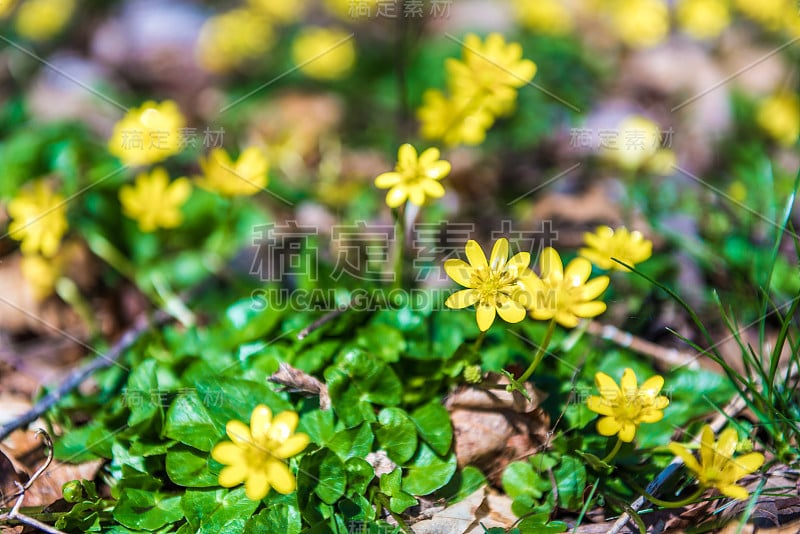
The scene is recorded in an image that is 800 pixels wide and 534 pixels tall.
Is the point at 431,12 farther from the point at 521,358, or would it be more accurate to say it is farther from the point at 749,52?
the point at 749,52

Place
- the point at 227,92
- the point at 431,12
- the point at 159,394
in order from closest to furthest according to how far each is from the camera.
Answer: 1. the point at 159,394
2. the point at 431,12
3. the point at 227,92

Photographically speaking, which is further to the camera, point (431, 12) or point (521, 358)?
point (431, 12)

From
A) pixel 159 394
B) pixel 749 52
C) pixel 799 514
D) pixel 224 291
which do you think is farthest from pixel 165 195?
pixel 749 52

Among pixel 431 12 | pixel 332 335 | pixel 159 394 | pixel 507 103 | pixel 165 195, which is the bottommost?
pixel 159 394

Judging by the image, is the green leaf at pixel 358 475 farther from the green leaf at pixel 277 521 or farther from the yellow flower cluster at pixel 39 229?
the yellow flower cluster at pixel 39 229

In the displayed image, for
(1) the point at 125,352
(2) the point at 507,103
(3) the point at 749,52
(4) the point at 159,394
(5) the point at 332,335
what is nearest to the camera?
(4) the point at 159,394

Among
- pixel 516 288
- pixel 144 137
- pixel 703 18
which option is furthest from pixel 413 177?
pixel 703 18

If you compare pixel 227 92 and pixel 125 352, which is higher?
pixel 227 92

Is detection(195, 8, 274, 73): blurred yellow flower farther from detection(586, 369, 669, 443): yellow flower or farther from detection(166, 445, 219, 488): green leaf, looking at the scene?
detection(586, 369, 669, 443): yellow flower
